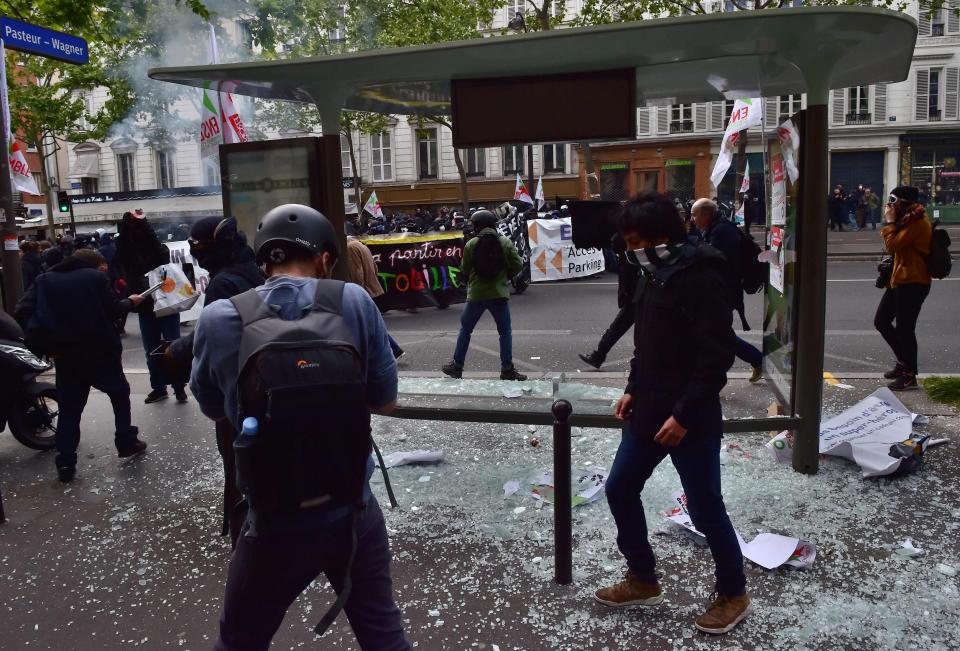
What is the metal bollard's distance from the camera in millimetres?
3279

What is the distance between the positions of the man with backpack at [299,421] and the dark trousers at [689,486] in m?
1.18

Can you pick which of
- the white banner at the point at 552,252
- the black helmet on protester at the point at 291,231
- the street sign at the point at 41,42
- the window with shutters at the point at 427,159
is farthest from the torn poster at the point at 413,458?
the window with shutters at the point at 427,159

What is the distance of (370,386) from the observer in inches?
85.6

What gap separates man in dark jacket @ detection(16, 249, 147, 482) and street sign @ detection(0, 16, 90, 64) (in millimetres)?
3169

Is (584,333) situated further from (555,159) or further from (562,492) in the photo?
(555,159)

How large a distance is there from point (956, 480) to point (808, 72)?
2.47 meters

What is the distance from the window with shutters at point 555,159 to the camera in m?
35.9

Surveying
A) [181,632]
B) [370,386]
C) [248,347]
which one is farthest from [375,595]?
[181,632]

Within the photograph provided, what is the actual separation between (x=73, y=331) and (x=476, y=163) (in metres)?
32.2

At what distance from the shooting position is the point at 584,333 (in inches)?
393

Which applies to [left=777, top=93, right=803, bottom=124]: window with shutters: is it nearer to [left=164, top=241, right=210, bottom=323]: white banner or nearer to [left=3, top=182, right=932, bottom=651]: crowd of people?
[left=164, top=241, right=210, bottom=323]: white banner

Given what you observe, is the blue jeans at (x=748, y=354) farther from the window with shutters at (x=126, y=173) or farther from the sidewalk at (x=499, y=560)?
the window with shutters at (x=126, y=173)

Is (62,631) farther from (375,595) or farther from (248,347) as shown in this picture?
(248,347)

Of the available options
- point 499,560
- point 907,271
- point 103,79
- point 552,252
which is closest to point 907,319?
point 907,271
